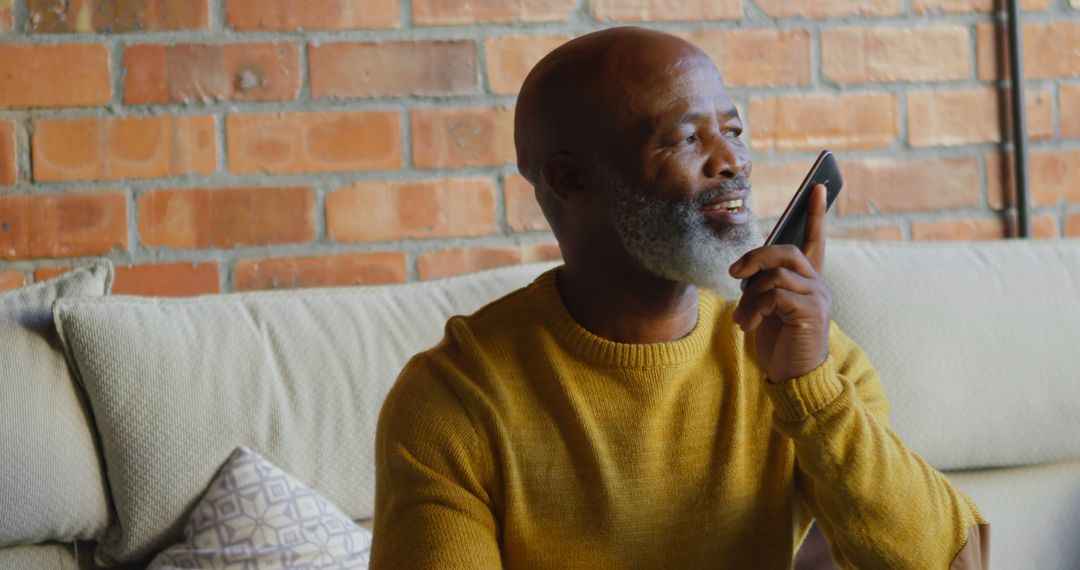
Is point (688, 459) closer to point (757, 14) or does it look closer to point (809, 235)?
point (809, 235)

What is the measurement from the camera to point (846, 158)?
1892 millimetres

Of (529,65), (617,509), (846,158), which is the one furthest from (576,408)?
(846,158)

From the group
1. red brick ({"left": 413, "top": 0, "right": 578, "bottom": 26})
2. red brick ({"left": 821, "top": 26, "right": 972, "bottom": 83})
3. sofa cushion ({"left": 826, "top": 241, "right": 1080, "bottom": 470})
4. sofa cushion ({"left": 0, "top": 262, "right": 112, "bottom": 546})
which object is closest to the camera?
sofa cushion ({"left": 0, "top": 262, "right": 112, "bottom": 546})

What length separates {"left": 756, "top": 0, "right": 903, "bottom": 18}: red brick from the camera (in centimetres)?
187

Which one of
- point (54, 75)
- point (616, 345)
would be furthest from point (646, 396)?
point (54, 75)

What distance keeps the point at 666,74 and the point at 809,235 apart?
7.0 inches

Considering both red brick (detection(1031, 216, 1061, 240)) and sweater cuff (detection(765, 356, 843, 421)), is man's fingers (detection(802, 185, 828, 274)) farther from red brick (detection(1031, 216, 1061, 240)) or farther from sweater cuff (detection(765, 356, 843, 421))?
red brick (detection(1031, 216, 1061, 240))

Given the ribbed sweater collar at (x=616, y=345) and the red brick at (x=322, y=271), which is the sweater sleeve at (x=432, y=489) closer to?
the ribbed sweater collar at (x=616, y=345)

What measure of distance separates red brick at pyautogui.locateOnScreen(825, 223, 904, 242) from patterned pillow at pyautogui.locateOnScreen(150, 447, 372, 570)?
0.95 m

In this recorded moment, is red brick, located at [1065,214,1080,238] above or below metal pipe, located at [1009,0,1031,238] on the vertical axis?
below

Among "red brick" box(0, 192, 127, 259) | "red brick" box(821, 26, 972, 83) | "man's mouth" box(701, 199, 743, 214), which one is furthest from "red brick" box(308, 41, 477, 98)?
"man's mouth" box(701, 199, 743, 214)

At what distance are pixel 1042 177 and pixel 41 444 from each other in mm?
1553

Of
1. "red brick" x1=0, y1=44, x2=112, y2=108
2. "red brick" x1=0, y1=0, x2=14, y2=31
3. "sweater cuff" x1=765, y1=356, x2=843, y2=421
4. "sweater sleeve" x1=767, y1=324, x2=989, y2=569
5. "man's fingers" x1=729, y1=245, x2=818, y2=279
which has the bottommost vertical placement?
"sweater sleeve" x1=767, y1=324, x2=989, y2=569

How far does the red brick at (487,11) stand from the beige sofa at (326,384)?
445 mm
